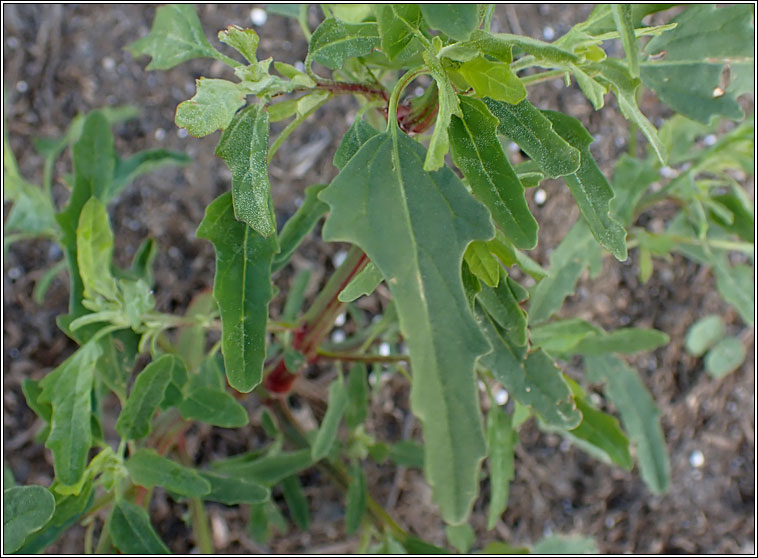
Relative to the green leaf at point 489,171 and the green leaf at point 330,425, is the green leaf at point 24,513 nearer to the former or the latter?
the green leaf at point 330,425

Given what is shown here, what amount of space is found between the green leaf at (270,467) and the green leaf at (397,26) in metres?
0.81

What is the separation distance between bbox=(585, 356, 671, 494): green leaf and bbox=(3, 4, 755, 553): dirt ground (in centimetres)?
32

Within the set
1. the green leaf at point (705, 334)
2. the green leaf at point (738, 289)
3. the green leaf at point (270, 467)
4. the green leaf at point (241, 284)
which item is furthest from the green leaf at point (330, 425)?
the green leaf at point (705, 334)

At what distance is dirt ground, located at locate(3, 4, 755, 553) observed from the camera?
169 cm

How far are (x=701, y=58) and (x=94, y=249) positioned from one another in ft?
3.00

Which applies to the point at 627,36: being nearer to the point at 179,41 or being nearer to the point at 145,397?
the point at 179,41

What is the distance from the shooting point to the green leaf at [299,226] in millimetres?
962

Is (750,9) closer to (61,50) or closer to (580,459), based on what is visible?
(580,459)

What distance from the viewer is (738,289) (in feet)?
4.71

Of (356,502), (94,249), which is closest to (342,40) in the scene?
(94,249)

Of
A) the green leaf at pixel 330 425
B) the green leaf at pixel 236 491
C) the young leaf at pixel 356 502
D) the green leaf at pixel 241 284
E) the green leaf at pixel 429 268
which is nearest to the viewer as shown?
the green leaf at pixel 429 268

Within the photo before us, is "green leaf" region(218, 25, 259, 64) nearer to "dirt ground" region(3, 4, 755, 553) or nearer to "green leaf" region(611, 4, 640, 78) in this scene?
"green leaf" region(611, 4, 640, 78)

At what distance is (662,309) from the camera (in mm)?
1876

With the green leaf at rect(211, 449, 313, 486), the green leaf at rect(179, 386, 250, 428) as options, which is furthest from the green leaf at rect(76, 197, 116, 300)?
the green leaf at rect(211, 449, 313, 486)
